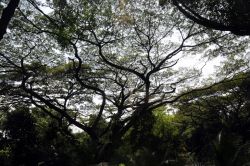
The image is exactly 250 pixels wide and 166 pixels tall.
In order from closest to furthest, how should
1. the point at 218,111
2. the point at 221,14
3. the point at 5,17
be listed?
1. the point at 5,17
2. the point at 221,14
3. the point at 218,111

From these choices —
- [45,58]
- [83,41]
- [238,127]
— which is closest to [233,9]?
[83,41]

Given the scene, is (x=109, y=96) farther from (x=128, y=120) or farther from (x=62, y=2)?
(x=62, y=2)

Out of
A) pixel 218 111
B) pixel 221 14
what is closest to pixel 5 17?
pixel 221 14

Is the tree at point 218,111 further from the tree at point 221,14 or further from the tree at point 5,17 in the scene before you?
the tree at point 5,17

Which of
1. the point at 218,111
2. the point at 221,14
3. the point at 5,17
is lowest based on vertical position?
the point at 5,17

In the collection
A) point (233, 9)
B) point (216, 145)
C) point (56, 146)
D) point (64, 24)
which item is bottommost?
point (216, 145)

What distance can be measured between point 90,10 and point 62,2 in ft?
4.23

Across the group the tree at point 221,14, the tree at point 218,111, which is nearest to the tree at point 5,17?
the tree at point 221,14

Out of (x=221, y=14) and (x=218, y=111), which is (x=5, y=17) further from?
(x=218, y=111)

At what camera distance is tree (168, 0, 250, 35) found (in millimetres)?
9922

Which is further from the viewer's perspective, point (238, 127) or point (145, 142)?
point (238, 127)

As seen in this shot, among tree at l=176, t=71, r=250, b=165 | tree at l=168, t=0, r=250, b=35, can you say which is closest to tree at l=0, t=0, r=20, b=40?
tree at l=168, t=0, r=250, b=35

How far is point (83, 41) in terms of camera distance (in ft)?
55.7

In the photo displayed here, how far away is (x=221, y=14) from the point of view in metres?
10.5
